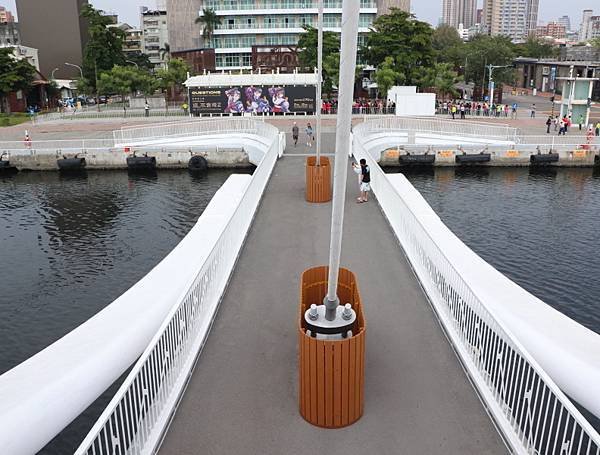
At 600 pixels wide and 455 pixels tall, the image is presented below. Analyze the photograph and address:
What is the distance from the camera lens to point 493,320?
684cm

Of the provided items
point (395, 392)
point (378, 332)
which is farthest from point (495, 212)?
point (395, 392)

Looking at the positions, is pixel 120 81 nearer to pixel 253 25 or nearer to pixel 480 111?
pixel 253 25

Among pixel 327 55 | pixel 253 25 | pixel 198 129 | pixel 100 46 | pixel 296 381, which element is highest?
pixel 253 25

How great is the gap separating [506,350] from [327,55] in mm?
55360

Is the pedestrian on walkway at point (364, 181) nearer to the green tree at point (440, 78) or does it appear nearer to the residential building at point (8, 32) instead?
the green tree at point (440, 78)

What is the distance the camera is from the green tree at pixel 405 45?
190 ft

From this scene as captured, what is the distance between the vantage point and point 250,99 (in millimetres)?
45750

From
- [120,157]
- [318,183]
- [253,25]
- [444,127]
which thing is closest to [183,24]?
[253,25]

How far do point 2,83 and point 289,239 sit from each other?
58885 mm

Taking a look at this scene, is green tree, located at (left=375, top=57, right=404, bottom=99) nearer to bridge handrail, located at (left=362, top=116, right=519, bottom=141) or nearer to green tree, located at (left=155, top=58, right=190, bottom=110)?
bridge handrail, located at (left=362, top=116, right=519, bottom=141)

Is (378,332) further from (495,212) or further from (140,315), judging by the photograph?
(495,212)

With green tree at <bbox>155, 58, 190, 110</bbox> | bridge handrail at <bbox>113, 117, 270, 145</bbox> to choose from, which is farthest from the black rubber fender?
green tree at <bbox>155, 58, 190, 110</bbox>

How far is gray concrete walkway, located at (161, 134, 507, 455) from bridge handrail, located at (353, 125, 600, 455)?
232 mm

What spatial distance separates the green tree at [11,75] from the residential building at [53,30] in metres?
33.5
